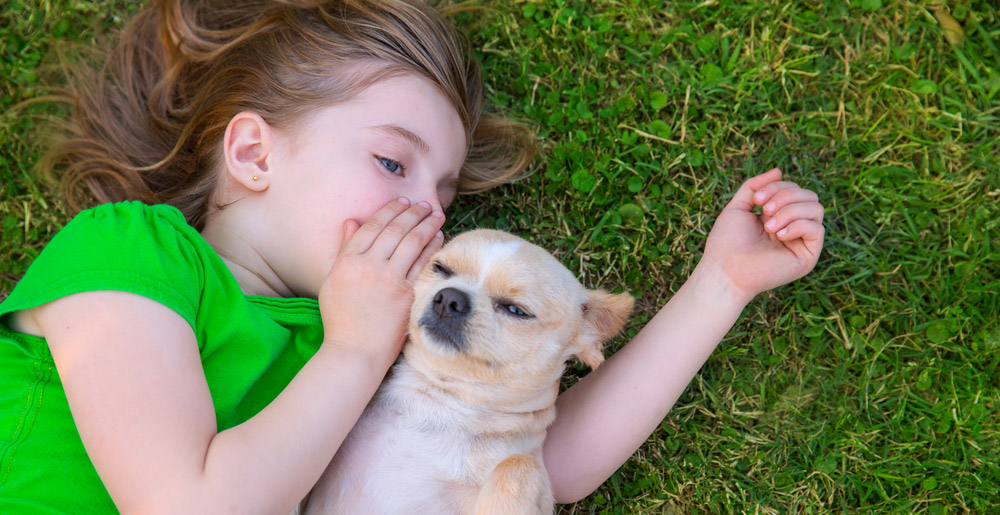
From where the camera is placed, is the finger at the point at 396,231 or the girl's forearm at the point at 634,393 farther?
the girl's forearm at the point at 634,393

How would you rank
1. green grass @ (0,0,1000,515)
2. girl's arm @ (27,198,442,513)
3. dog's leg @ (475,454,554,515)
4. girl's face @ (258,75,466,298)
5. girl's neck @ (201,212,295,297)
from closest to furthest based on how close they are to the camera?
girl's arm @ (27,198,442,513) → dog's leg @ (475,454,554,515) → girl's face @ (258,75,466,298) → girl's neck @ (201,212,295,297) → green grass @ (0,0,1000,515)

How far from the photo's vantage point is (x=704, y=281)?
3.62 meters

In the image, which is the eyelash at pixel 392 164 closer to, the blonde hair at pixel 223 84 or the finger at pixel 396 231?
the finger at pixel 396 231

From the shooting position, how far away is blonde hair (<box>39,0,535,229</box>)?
12.6 ft

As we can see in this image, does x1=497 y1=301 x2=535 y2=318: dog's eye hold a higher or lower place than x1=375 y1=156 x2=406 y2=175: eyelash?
lower

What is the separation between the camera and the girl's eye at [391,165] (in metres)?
3.49

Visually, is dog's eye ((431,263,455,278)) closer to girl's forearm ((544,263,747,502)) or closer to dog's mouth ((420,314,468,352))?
dog's mouth ((420,314,468,352))

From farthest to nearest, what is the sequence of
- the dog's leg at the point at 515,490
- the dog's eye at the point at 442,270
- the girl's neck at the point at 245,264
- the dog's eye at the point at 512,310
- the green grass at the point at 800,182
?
the green grass at the point at 800,182 < the girl's neck at the point at 245,264 < the dog's eye at the point at 442,270 < the dog's eye at the point at 512,310 < the dog's leg at the point at 515,490

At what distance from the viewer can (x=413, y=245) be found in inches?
130

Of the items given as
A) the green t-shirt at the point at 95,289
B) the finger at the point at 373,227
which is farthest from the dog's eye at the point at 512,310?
the green t-shirt at the point at 95,289

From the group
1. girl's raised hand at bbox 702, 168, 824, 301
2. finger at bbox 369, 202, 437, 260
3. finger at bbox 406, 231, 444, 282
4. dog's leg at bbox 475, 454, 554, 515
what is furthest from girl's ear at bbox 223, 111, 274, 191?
girl's raised hand at bbox 702, 168, 824, 301

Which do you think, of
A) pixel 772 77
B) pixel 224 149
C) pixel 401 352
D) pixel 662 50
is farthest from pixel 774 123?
pixel 224 149

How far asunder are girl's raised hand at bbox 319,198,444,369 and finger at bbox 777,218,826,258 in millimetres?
1653

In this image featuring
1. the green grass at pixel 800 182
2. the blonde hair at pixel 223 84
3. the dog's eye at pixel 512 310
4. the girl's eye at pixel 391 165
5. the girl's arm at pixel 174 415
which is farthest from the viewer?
the green grass at pixel 800 182
